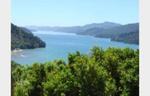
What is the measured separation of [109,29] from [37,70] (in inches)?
55.3

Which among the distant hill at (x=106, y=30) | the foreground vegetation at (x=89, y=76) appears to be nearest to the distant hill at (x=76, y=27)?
the distant hill at (x=106, y=30)

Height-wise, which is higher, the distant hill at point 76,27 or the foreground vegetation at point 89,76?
the distant hill at point 76,27

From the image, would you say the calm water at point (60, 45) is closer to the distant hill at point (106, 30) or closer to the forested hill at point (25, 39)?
the distant hill at point (106, 30)

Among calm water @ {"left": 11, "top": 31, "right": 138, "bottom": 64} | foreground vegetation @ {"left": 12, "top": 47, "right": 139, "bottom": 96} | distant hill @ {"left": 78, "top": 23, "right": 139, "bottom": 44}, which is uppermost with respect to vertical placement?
distant hill @ {"left": 78, "top": 23, "right": 139, "bottom": 44}

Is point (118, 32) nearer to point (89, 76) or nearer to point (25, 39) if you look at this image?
point (89, 76)

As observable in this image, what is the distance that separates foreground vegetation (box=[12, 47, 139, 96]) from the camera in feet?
13.1

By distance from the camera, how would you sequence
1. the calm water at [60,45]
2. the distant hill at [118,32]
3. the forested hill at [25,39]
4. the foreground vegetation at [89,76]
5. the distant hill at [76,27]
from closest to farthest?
the foreground vegetation at [89,76]
the calm water at [60,45]
the distant hill at [76,27]
the distant hill at [118,32]
the forested hill at [25,39]

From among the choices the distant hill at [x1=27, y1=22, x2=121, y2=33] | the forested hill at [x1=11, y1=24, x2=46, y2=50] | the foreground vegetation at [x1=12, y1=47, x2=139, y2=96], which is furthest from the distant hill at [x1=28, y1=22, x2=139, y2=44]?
the forested hill at [x1=11, y1=24, x2=46, y2=50]

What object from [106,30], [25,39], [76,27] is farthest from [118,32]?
[25,39]

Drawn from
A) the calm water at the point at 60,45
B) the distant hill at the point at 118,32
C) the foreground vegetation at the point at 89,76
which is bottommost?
the foreground vegetation at the point at 89,76

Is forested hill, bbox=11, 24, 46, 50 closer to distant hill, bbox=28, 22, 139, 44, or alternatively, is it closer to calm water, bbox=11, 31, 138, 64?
distant hill, bbox=28, 22, 139, 44

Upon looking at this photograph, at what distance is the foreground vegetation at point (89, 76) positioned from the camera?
3.98m
